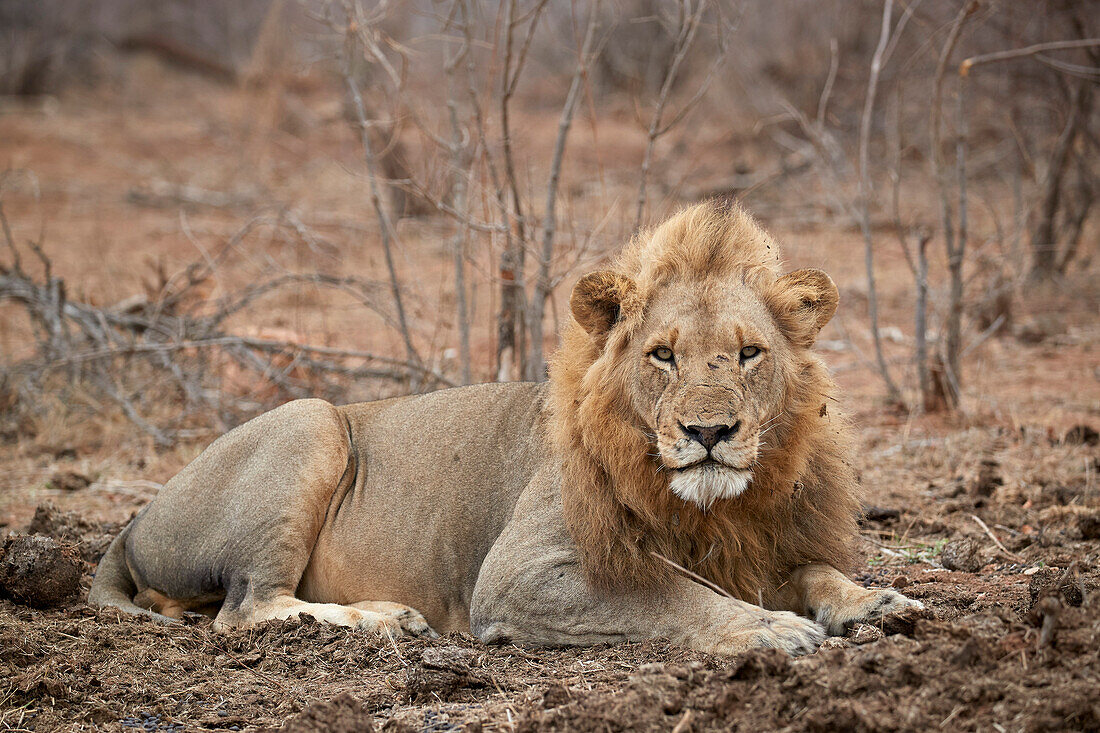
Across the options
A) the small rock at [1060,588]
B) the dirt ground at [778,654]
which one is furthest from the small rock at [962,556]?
the small rock at [1060,588]

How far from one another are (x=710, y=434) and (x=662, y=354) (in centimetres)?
43

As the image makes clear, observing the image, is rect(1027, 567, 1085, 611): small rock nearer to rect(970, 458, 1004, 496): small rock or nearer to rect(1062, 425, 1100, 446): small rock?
rect(970, 458, 1004, 496): small rock

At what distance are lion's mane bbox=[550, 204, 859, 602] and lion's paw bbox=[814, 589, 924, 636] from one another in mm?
266

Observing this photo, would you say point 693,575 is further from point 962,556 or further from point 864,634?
point 962,556

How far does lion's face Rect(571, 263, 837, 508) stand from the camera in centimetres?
312

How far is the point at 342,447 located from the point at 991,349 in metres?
6.89

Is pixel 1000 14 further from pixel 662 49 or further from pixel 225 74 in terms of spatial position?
pixel 225 74

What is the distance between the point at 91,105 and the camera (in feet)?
70.8

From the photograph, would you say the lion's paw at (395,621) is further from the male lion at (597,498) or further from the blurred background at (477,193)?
the blurred background at (477,193)

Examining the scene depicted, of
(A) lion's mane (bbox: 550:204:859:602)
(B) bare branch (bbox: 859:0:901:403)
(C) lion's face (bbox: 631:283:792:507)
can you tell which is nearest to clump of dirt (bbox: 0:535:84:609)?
(A) lion's mane (bbox: 550:204:859:602)

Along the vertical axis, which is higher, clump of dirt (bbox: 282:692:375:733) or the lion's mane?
the lion's mane

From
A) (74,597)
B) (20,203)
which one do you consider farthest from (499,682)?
(20,203)

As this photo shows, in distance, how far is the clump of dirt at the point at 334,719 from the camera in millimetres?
2697

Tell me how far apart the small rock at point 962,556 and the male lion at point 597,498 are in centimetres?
94
